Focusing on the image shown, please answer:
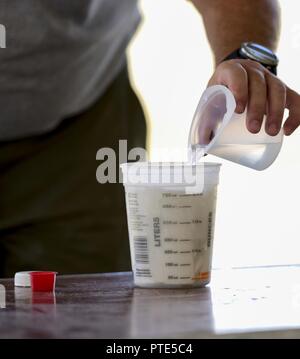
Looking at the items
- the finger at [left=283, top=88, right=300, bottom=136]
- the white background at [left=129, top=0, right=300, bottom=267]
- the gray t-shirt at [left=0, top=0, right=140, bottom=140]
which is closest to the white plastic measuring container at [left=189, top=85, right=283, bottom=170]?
the finger at [left=283, top=88, right=300, bottom=136]

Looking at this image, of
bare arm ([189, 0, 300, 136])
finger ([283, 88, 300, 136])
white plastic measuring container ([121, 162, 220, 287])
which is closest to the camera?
white plastic measuring container ([121, 162, 220, 287])

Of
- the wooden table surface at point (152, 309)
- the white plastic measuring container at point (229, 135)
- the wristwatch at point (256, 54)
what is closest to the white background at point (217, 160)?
the wristwatch at point (256, 54)

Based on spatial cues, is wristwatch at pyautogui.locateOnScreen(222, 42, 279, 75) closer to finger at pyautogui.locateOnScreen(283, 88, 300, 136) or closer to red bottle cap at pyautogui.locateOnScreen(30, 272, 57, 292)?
finger at pyautogui.locateOnScreen(283, 88, 300, 136)

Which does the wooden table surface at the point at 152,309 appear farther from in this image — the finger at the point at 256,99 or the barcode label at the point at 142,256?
the finger at the point at 256,99

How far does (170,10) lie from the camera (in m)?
3.75

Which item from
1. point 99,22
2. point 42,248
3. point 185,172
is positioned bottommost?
point 42,248

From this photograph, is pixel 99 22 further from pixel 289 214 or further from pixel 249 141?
pixel 289 214

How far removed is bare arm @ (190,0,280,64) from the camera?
1.50m

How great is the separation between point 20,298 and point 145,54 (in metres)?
2.76

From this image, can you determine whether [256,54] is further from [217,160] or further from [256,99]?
[217,160]

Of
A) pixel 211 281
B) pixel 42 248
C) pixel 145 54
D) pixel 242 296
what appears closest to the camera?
pixel 242 296

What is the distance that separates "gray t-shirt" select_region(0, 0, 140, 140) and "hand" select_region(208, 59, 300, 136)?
16.8 inches
